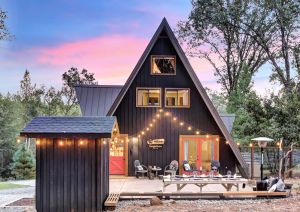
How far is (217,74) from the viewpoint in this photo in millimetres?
32438

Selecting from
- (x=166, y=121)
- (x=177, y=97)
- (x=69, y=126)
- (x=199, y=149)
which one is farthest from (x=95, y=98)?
(x=69, y=126)

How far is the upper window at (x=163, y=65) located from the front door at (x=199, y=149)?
125 inches

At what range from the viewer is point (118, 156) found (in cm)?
1952

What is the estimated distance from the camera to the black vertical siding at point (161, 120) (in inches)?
758

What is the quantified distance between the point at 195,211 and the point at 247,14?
1875 centimetres

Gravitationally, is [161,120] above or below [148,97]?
below

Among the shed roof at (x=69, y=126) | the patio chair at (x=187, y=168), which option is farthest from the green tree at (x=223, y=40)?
the shed roof at (x=69, y=126)

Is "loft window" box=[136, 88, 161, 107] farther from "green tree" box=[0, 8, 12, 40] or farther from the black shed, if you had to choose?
the black shed

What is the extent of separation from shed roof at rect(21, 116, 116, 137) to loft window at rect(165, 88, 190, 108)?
7.51 m

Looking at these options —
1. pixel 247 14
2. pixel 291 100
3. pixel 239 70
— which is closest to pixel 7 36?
pixel 291 100

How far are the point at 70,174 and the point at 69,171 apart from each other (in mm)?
→ 89

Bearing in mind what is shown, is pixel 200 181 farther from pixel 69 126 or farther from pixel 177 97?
pixel 177 97

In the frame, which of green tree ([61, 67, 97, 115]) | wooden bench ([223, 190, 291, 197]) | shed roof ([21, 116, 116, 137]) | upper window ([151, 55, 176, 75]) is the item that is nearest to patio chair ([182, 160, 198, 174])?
upper window ([151, 55, 176, 75])

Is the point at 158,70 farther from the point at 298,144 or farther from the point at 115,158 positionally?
the point at 298,144
